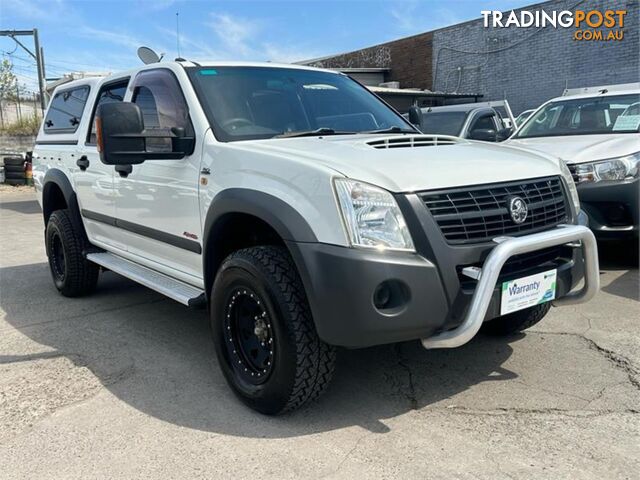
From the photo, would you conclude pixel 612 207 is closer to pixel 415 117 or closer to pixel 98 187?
pixel 415 117

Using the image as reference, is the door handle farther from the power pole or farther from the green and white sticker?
the power pole

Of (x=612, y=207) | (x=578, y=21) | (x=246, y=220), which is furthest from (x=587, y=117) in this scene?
(x=578, y=21)

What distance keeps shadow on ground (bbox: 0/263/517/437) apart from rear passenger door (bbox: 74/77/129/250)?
2.21 ft

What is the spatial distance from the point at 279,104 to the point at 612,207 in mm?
3467

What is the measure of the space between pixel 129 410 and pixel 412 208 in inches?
72.6

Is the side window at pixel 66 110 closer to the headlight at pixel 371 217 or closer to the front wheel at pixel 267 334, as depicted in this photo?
the front wheel at pixel 267 334

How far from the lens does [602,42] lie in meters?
15.4

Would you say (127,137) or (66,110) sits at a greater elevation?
(66,110)

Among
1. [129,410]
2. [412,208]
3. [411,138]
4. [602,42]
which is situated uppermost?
[602,42]

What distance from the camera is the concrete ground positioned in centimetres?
254

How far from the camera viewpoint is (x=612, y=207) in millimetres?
5398

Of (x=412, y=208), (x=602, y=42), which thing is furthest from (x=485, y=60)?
(x=412, y=208)

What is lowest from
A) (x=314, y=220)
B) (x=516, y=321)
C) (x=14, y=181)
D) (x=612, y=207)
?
(x=516, y=321)

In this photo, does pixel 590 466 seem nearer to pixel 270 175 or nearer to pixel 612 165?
pixel 270 175
